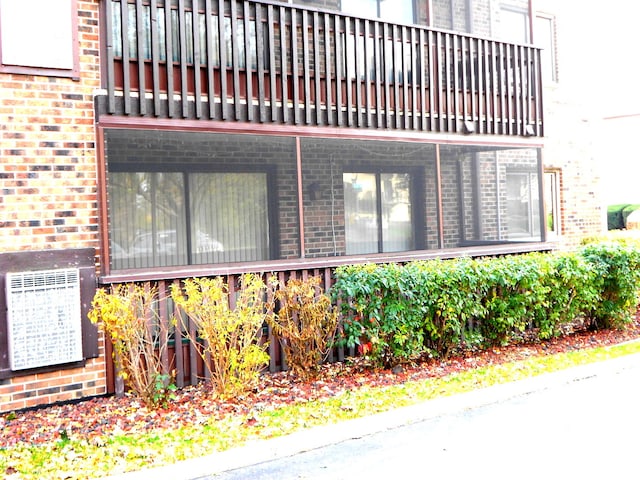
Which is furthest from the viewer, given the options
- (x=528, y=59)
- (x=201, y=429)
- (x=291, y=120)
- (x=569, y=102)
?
(x=569, y=102)

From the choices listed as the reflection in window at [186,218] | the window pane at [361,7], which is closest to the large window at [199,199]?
the reflection in window at [186,218]

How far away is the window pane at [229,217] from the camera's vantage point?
11.5 m

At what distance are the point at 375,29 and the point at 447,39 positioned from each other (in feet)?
4.42

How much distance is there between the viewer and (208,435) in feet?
18.9

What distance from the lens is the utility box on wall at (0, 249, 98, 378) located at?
6.78 metres

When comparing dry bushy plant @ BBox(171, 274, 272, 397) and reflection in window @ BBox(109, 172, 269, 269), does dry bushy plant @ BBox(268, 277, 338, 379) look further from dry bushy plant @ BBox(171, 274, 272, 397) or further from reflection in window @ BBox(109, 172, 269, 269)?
reflection in window @ BBox(109, 172, 269, 269)

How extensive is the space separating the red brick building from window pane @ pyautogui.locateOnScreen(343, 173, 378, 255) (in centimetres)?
4

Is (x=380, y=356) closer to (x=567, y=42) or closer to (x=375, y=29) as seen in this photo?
(x=375, y=29)

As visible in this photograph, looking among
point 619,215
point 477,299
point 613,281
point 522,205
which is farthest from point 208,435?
point 619,215

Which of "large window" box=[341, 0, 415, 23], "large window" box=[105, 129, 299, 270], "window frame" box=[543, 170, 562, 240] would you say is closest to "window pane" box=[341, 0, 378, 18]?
"large window" box=[341, 0, 415, 23]

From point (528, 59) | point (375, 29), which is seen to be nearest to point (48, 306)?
point (375, 29)

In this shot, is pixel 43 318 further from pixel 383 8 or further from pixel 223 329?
pixel 383 8

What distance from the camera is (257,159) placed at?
38.9ft

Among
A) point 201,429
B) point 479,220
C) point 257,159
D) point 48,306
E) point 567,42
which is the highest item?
point 567,42
